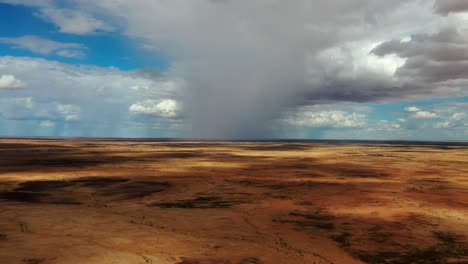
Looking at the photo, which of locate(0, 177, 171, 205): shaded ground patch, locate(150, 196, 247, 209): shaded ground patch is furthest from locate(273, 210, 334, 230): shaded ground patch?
locate(0, 177, 171, 205): shaded ground patch

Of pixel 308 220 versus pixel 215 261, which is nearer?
pixel 215 261

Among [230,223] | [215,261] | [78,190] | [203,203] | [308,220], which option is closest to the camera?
[215,261]

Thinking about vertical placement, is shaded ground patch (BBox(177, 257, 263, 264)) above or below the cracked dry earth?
below

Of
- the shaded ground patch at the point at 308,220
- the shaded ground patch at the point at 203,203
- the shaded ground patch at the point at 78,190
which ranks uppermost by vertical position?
the shaded ground patch at the point at 78,190

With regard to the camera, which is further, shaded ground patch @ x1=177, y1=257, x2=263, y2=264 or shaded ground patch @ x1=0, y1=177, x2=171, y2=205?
shaded ground patch @ x1=0, y1=177, x2=171, y2=205

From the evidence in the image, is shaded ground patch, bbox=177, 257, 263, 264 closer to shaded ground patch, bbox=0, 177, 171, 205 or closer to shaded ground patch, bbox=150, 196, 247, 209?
shaded ground patch, bbox=150, 196, 247, 209

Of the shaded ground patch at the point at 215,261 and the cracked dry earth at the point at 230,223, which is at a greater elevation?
the cracked dry earth at the point at 230,223

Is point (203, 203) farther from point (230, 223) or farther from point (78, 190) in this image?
point (78, 190)

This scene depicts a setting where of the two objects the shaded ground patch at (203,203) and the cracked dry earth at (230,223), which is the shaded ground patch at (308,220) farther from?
the shaded ground patch at (203,203)

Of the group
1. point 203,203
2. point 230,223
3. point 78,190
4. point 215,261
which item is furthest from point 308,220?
point 78,190

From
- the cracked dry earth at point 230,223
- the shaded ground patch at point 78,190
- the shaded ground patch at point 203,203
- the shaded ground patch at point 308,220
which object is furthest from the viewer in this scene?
the shaded ground patch at point 78,190

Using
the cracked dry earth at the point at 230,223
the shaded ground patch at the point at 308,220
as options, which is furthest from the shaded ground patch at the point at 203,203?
the shaded ground patch at the point at 308,220
